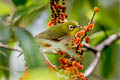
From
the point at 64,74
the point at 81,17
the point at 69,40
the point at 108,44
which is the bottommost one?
the point at 64,74

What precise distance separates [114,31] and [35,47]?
131 cm

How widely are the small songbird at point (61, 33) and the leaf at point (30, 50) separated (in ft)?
0.20

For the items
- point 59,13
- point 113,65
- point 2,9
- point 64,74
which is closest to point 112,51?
point 113,65

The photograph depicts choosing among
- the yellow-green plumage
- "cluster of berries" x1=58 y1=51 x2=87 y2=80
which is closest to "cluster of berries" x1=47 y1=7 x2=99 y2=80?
"cluster of berries" x1=58 y1=51 x2=87 y2=80

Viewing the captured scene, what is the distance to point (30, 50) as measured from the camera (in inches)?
30.9

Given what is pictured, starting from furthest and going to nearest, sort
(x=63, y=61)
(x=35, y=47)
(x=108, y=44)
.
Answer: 1. (x=108, y=44)
2. (x=63, y=61)
3. (x=35, y=47)

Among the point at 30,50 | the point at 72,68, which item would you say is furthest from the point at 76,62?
the point at 30,50

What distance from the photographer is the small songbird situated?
3.18 feet

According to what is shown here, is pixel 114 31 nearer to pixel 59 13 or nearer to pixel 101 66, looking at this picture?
pixel 101 66

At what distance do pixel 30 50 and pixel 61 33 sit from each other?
0.25m

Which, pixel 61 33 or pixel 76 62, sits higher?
pixel 61 33

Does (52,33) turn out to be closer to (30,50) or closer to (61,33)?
(61,33)

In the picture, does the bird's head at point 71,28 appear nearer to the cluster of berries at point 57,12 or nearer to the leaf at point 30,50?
the cluster of berries at point 57,12

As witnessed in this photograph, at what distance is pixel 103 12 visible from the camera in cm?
196
